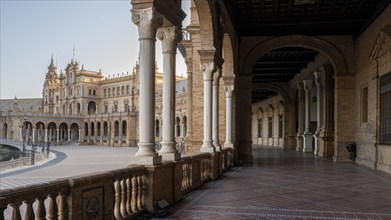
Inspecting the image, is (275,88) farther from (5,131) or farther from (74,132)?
(5,131)

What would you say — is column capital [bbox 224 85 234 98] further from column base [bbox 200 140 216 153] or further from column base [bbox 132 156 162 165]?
column base [bbox 132 156 162 165]

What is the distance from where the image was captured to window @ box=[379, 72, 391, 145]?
44.6 ft

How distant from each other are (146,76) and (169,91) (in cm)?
111

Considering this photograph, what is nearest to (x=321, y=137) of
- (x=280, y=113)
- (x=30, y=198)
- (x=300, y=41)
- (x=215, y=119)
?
(x=300, y=41)

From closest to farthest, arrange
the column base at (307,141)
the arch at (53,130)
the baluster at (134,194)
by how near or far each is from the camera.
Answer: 1. the baluster at (134,194)
2. the column base at (307,141)
3. the arch at (53,130)

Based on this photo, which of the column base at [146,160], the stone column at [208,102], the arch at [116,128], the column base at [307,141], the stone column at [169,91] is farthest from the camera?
the arch at [116,128]

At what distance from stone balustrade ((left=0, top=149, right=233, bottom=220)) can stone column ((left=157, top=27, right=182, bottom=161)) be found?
0.32 m

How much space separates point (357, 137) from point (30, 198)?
53.2 ft

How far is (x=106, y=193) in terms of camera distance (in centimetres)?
534

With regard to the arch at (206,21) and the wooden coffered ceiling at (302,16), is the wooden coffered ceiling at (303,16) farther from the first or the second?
the arch at (206,21)

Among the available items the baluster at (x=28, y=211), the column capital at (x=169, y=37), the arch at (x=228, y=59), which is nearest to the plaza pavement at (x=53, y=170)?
the arch at (x=228, y=59)

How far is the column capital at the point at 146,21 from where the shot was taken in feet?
21.9

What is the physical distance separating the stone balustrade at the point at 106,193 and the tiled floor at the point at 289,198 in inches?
17.0

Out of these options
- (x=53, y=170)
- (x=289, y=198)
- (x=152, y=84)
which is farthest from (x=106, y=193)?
(x=53, y=170)
